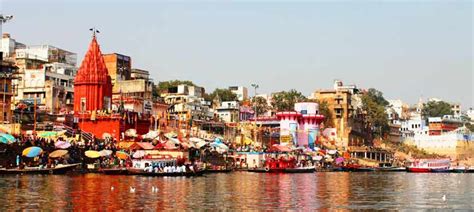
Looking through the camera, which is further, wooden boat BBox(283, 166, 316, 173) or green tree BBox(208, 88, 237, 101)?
green tree BBox(208, 88, 237, 101)

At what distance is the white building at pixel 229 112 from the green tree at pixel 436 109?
185 ft

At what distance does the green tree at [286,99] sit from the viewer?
9288cm

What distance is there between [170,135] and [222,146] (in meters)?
5.31

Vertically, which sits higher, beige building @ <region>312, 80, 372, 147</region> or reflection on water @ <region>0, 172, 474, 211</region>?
beige building @ <region>312, 80, 372, 147</region>

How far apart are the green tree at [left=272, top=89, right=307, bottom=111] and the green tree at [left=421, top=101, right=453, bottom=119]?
1728 inches

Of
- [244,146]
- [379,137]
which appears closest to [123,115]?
[244,146]

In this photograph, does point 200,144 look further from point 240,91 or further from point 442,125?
point 442,125

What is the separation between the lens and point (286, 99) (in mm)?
93875

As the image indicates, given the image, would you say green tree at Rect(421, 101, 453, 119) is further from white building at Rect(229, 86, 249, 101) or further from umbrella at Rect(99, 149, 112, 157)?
umbrella at Rect(99, 149, 112, 157)

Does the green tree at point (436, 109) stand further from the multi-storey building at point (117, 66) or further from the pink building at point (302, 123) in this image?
the multi-storey building at point (117, 66)

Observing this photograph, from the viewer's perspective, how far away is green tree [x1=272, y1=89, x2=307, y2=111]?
9288cm

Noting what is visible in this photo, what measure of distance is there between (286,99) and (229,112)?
1167cm

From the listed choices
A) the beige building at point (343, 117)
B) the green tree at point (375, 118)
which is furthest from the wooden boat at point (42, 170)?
the green tree at point (375, 118)

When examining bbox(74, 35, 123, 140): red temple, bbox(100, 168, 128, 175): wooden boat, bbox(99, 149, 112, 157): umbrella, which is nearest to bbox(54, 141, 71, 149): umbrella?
bbox(99, 149, 112, 157): umbrella
